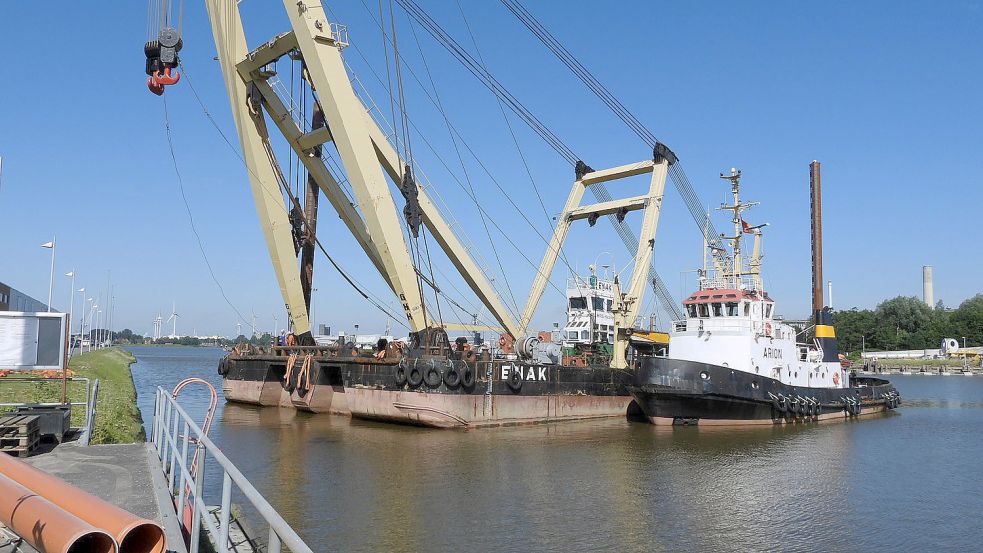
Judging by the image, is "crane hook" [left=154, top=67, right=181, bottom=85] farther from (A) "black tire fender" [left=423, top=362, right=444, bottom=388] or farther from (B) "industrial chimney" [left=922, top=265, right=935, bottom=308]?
(B) "industrial chimney" [left=922, top=265, right=935, bottom=308]

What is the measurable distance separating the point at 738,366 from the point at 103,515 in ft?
77.6

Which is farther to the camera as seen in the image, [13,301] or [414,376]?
[13,301]

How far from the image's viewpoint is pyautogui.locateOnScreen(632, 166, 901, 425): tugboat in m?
24.0

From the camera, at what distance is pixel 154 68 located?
1694 cm

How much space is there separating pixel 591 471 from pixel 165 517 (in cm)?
1106

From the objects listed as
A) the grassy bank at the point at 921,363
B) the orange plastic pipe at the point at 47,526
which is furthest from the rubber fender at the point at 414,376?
the grassy bank at the point at 921,363

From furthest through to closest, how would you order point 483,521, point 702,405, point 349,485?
point 702,405, point 349,485, point 483,521

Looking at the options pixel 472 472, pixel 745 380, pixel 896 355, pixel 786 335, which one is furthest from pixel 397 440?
pixel 896 355

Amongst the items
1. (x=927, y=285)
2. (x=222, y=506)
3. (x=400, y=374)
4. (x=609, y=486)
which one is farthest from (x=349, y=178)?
(x=927, y=285)

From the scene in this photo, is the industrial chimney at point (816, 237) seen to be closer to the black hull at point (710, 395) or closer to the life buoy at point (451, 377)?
the black hull at point (710, 395)

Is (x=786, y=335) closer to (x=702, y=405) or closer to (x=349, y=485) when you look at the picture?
(x=702, y=405)

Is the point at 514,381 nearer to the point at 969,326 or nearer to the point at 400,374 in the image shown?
the point at 400,374

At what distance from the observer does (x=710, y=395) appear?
23875 mm

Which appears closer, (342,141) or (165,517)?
(165,517)
